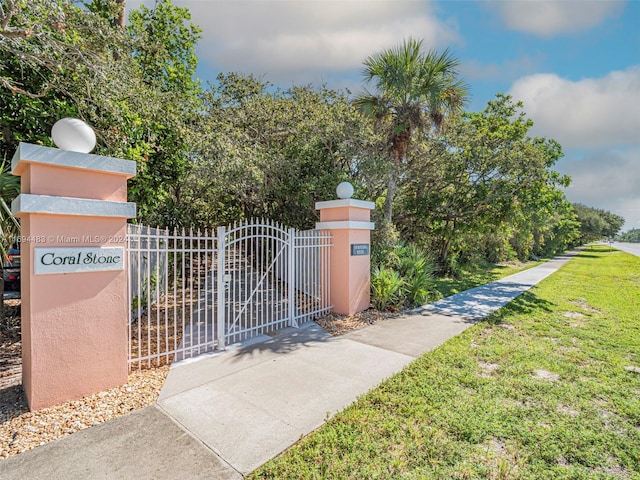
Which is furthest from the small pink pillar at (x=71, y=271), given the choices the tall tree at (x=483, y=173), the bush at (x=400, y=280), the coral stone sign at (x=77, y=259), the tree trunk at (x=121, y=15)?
the tall tree at (x=483, y=173)

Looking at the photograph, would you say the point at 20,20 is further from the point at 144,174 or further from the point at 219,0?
the point at 219,0

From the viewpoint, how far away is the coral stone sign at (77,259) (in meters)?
3.81

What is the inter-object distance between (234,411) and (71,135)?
394 cm

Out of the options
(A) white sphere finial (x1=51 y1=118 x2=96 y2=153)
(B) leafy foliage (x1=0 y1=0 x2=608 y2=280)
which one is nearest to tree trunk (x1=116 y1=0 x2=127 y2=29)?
(B) leafy foliage (x1=0 y1=0 x2=608 y2=280)

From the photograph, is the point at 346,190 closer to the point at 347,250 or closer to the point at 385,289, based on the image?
the point at 347,250

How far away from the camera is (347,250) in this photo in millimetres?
8141

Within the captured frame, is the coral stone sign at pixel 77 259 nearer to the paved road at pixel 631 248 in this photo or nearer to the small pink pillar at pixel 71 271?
the small pink pillar at pixel 71 271

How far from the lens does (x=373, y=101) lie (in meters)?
10.2

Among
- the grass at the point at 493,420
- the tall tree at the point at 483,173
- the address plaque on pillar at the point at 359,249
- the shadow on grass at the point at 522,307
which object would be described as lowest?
the grass at the point at 493,420

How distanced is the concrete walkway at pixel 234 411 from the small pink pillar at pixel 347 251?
152 cm

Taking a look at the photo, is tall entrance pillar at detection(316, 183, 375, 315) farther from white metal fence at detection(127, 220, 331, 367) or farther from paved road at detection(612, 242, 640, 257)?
paved road at detection(612, 242, 640, 257)


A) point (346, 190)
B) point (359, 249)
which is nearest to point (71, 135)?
point (346, 190)

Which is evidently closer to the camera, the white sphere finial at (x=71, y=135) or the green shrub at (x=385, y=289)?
the white sphere finial at (x=71, y=135)

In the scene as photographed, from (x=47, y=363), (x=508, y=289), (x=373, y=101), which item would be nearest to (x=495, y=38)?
(x=373, y=101)
